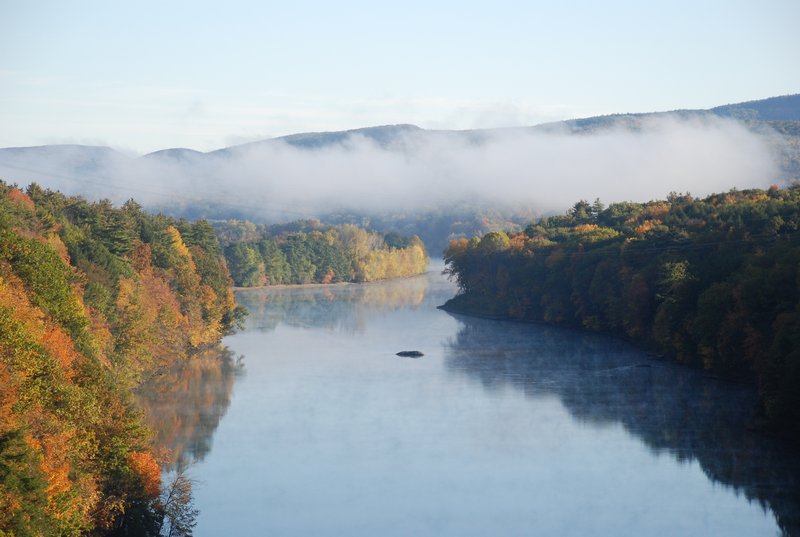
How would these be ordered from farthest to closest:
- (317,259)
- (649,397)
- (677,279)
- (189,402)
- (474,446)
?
(317,259), (677,279), (649,397), (189,402), (474,446)

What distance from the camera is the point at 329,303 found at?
127 meters

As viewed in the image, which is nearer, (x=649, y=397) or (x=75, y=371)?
(x=75, y=371)

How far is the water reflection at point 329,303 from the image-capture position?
102 metres

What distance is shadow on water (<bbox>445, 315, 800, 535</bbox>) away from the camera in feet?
133

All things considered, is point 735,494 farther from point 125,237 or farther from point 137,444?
point 125,237

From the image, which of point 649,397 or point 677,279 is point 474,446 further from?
point 677,279

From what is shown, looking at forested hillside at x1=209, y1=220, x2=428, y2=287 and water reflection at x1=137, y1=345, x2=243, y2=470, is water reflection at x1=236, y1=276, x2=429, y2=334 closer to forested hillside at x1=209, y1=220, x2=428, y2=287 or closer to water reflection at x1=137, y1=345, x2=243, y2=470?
forested hillside at x1=209, y1=220, x2=428, y2=287

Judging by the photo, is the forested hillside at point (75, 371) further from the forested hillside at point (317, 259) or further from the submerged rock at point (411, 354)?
the forested hillside at point (317, 259)

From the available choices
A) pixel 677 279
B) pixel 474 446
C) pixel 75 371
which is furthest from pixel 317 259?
pixel 75 371

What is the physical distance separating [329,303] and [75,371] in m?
90.5

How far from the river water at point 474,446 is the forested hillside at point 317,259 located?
8064 cm

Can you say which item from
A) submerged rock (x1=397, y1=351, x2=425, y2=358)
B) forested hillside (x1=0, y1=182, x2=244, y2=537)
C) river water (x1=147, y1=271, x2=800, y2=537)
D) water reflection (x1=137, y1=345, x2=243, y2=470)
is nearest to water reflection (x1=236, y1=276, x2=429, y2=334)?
submerged rock (x1=397, y1=351, x2=425, y2=358)

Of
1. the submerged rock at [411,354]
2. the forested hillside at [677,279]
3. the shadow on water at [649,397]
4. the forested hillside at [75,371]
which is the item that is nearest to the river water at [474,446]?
the shadow on water at [649,397]

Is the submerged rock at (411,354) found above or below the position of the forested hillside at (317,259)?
above
